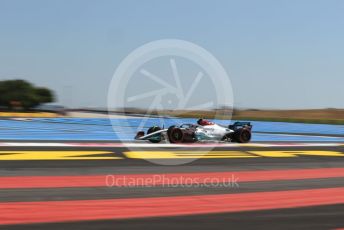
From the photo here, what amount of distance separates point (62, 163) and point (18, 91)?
2698 inches

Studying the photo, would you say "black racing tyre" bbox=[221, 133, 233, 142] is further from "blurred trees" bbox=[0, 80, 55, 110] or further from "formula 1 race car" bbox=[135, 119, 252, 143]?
"blurred trees" bbox=[0, 80, 55, 110]

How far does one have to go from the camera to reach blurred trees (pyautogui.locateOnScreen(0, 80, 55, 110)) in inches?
2867

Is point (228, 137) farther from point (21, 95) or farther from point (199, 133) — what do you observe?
point (21, 95)

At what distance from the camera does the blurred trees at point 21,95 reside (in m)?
72.8

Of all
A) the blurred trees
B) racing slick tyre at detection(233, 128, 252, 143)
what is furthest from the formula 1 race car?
the blurred trees

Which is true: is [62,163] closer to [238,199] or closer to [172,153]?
[172,153]

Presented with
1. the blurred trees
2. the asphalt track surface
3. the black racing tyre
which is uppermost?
the blurred trees

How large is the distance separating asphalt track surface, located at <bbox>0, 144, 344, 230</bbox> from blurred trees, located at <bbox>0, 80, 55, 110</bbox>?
61596mm

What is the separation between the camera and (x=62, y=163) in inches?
454

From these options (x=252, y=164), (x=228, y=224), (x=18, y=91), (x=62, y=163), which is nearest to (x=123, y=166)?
(x=62, y=163)

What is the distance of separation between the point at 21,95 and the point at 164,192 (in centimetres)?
6997

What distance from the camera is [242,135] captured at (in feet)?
66.1

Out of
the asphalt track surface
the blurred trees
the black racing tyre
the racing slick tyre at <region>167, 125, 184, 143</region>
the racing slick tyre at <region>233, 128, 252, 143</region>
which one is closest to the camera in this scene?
the asphalt track surface

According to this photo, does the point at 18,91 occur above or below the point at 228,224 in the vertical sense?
above
